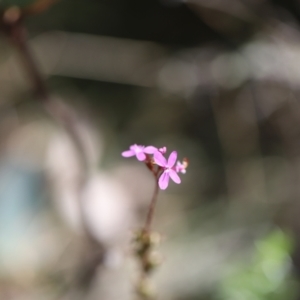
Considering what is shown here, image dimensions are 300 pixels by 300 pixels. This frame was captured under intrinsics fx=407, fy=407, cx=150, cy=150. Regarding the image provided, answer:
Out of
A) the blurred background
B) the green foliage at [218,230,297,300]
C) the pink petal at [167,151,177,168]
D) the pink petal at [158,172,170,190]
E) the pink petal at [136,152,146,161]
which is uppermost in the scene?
the blurred background

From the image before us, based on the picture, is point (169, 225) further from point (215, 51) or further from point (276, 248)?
point (215, 51)

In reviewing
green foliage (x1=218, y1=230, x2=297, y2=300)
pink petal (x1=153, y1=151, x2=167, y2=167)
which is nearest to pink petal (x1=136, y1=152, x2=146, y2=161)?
pink petal (x1=153, y1=151, x2=167, y2=167)

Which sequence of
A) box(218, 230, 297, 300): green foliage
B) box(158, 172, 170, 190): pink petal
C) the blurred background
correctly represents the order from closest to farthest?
1. box(158, 172, 170, 190): pink petal
2. box(218, 230, 297, 300): green foliage
3. the blurred background

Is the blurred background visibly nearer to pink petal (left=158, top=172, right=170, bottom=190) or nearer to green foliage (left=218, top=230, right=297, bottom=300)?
green foliage (left=218, top=230, right=297, bottom=300)

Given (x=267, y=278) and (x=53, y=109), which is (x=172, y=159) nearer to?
(x=267, y=278)

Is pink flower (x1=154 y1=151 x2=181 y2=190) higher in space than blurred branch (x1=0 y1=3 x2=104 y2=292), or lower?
lower

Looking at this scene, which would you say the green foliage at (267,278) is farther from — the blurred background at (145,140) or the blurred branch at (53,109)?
the blurred branch at (53,109)

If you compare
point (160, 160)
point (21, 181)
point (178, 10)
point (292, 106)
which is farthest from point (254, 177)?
point (160, 160)
